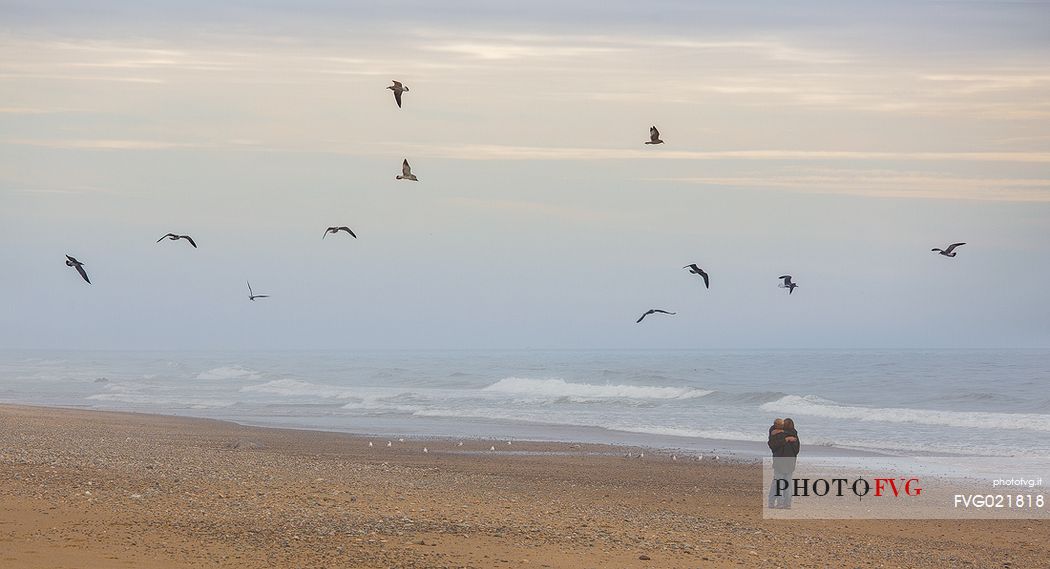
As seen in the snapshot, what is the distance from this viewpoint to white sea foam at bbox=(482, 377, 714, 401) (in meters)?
47.8

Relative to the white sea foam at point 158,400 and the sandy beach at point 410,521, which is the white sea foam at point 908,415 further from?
the white sea foam at point 158,400

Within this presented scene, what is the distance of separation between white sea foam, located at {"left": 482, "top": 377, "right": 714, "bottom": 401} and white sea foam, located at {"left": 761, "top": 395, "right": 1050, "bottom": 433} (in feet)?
22.7

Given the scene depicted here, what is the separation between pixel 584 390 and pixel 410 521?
42.7 meters

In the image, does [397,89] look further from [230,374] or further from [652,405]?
[230,374]

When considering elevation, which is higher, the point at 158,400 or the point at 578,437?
the point at 158,400

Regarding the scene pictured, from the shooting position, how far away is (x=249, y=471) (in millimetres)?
14938

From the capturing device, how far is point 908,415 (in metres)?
33.2

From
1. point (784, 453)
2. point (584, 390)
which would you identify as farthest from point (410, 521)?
point (584, 390)

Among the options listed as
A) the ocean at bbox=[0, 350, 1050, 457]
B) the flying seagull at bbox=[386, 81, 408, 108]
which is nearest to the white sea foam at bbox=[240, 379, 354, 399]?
the ocean at bbox=[0, 350, 1050, 457]

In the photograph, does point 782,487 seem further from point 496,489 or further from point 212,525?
point 212,525

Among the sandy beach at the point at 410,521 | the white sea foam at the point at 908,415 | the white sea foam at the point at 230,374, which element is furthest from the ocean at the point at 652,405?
the sandy beach at the point at 410,521

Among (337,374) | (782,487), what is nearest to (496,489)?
(782,487)

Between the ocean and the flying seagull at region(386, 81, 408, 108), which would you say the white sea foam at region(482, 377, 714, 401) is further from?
the flying seagull at region(386, 81, 408, 108)

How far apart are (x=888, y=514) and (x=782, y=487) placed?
1406 mm
